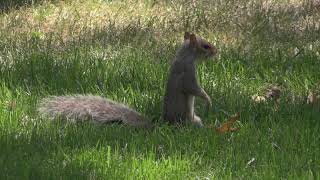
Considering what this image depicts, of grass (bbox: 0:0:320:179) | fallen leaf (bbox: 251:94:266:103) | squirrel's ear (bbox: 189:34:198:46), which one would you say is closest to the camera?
grass (bbox: 0:0:320:179)

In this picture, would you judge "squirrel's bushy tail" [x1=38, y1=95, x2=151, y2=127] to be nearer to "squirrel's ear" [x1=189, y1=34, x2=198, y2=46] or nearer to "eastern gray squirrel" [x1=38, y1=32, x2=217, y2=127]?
"eastern gray squirrel" [x1=38, y1=32, x2=217, y2=127]

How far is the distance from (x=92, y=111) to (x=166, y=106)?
1.62 ft

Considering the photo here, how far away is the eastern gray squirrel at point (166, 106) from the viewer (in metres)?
5.46

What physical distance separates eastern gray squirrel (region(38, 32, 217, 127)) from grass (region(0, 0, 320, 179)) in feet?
0.42

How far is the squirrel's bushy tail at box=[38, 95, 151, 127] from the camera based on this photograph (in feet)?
17.8

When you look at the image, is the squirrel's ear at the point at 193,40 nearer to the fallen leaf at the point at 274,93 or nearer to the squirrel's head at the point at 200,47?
the squirrel's head at the point at 200,47

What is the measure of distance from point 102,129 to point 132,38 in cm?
253

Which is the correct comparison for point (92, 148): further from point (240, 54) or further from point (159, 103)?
point (240, 54)

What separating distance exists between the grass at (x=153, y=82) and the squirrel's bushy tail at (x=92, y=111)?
105 mm

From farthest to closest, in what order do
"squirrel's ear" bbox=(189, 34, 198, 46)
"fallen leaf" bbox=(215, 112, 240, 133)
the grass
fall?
"squirrel's ear" bbox=(189, 34, 198, 46), "fallen leaf" bbox=(215, 112, 240, 133), the grass

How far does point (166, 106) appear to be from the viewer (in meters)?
5.51

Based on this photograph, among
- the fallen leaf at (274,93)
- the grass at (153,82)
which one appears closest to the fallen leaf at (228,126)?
the grass at (153,82)

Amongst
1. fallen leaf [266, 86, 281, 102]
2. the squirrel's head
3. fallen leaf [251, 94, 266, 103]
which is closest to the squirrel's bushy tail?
the squirrel's head

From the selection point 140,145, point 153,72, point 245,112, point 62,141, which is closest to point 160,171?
point 140,145
